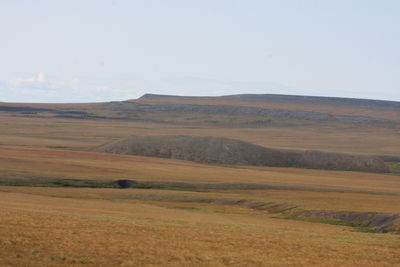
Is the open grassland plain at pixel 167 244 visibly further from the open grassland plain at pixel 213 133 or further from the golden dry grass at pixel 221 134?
the golden dry grass at pixel 221 134

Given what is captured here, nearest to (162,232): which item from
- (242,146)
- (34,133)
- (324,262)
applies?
(324,262)

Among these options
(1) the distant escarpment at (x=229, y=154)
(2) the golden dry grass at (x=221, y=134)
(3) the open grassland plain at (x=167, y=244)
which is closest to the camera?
(3) the open grassland plain at (x=167, y=244)

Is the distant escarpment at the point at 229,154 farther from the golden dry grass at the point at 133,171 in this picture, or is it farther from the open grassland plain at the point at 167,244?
the open grassland plain at the point at 167,244

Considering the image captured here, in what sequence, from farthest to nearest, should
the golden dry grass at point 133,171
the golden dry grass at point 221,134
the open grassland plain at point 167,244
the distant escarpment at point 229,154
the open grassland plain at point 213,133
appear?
the open grassland plain at point 213,133 < the golden dry grass at point 221,134 < the distant escarpment at point 229,154 < the golden dry grass at point 133,171 < the open grassland plain at point 167,244

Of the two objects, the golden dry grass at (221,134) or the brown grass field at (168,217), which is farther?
the golden dry grass at (221,134)

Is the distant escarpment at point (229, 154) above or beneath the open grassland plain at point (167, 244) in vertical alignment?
beneath

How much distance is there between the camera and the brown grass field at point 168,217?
2183 centimetres

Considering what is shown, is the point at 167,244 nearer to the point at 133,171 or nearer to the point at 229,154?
the point at 133,171

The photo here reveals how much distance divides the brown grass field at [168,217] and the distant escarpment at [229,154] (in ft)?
27.8

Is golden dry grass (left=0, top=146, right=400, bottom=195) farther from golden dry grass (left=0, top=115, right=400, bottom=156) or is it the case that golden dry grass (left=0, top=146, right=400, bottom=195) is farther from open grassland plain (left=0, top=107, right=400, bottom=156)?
golden dry grass (left=0, top=115, right=400, bottom=156)

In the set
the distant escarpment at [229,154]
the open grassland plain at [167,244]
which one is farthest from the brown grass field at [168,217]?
the distant escarpment at [229,154]

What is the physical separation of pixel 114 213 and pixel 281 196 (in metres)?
21.6

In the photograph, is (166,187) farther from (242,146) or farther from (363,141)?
(363,141)

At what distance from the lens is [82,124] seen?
164375 mm
